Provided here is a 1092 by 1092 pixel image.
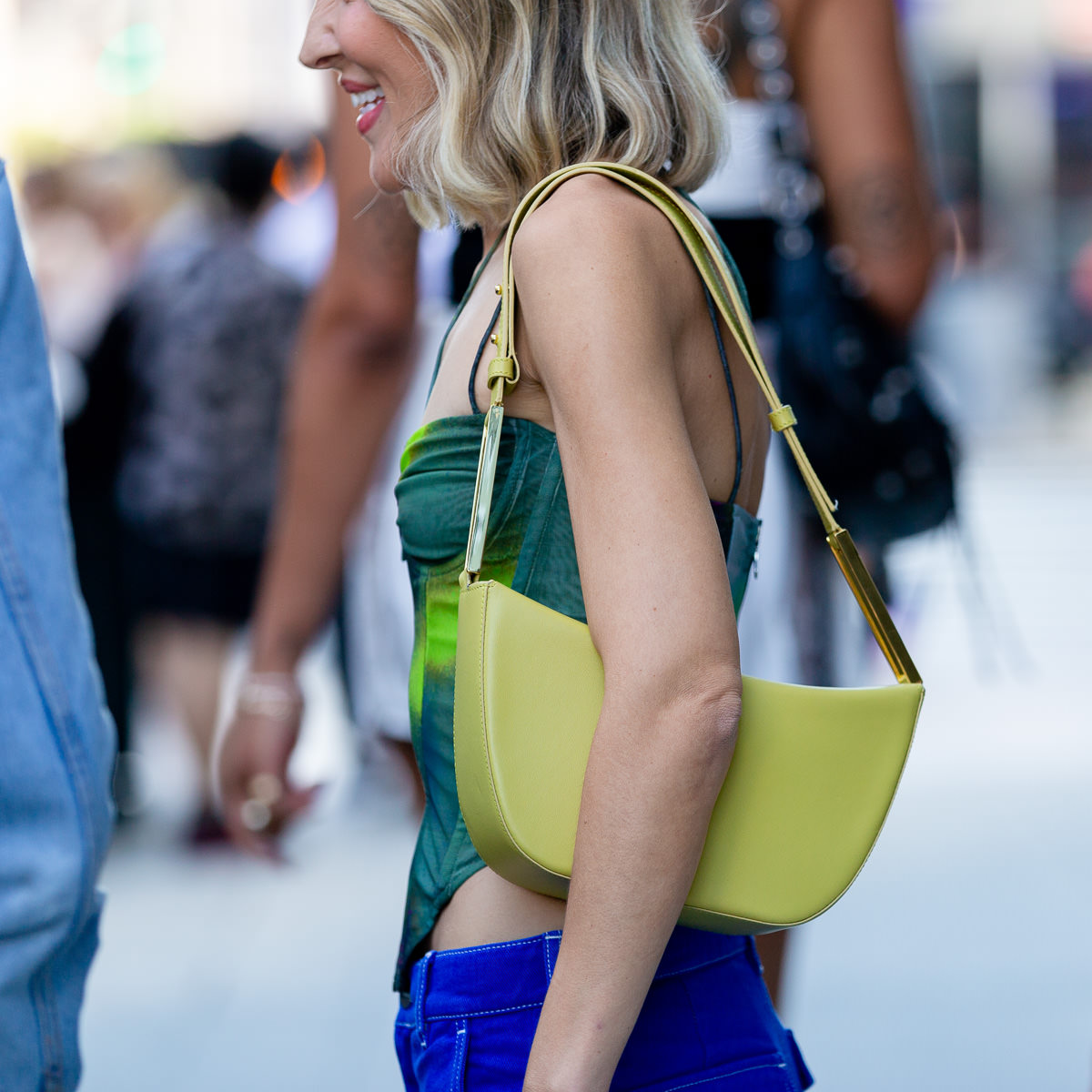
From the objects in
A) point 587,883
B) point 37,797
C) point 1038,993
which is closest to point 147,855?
point 1038,993

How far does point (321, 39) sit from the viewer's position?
5.09 feet

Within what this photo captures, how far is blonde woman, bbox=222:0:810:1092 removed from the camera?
3.93 feet

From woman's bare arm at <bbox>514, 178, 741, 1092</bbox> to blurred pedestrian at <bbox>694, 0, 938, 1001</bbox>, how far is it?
1.13 meters

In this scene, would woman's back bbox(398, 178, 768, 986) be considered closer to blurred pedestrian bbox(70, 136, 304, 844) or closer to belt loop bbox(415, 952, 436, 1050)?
belt loop bbox(415, 952, 436, 1050)

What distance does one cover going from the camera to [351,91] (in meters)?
1.62

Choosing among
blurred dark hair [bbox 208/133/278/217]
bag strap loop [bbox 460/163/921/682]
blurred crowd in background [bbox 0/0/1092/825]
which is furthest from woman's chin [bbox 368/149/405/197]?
blurred dark hair [bbox 208/133/278/217]

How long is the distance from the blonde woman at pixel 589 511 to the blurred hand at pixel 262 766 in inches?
39.6

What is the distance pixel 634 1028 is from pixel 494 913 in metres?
0.16

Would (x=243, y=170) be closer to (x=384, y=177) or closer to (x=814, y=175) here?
(x=814, y=175)

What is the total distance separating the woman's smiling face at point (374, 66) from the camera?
4.86 feet

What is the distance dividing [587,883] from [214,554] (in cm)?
406

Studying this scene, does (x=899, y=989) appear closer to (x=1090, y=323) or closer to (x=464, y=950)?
(x=464, y=950)

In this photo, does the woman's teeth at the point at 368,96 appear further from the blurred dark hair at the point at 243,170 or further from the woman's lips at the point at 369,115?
the blurred dark hair at the point at 243,170

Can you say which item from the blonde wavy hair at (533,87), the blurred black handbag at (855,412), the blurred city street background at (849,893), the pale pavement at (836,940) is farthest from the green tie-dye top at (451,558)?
the pale pavement at (836,940)
